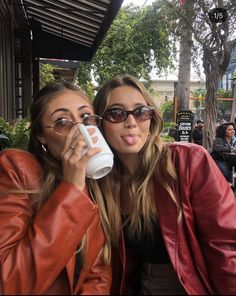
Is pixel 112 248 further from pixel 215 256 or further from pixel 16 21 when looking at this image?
pixel 16 21

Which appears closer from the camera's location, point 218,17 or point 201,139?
point 218,17

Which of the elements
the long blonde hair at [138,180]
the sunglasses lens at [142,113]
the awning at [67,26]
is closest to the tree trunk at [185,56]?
the awning at [67,26]

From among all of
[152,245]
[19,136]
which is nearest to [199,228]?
[152,245]

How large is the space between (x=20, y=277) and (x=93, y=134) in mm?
460

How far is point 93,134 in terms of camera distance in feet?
3.97

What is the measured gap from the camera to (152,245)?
1690 mm

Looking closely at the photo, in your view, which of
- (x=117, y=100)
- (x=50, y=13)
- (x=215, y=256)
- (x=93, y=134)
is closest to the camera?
(x=93, y=134)

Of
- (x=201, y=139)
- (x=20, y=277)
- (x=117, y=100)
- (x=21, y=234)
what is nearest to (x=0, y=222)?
(x=21, y=234)

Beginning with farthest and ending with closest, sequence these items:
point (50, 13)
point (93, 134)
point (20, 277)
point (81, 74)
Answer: point (81, 74) < point (50, 13) < point (93, 134) < point (20, 277)

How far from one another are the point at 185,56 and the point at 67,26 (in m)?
7.10

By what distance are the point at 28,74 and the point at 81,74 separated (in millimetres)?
14711

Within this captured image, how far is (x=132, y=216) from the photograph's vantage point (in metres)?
1.69

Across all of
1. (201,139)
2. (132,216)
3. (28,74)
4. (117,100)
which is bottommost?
(201,139)

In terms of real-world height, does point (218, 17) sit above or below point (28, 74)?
above
